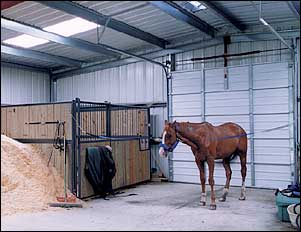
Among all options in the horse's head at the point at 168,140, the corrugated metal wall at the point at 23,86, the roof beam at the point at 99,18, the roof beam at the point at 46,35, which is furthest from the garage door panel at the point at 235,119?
the corrugated metal wall at the point at 23,86

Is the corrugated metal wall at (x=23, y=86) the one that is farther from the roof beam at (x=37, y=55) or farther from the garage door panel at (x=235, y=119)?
the garage door panel at (x=235, y=119)

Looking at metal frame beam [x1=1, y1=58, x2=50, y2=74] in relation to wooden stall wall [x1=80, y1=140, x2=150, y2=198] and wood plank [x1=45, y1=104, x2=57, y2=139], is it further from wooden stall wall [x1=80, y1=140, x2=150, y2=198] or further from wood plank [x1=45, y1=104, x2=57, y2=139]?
wooden stall wall [x1=80, y1=140, x2=150, y2=198]

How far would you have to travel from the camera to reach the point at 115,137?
8.20 meters

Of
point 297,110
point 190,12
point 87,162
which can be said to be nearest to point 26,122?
point 87,162

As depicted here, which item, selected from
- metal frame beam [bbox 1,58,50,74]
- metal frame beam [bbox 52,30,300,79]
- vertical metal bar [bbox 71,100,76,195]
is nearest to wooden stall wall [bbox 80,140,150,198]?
vertical metal bar [bbox 71,100,76,195]

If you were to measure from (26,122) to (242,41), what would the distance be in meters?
4.98

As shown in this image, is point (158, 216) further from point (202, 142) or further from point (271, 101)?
point (271, 101)

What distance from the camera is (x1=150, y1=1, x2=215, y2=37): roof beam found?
647cm

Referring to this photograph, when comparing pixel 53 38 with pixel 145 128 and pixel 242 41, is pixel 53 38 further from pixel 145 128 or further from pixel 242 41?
pixel 242 41

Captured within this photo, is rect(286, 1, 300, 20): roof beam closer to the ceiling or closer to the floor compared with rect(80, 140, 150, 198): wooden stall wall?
closer to the ceiling

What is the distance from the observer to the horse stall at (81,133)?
6.67 meters

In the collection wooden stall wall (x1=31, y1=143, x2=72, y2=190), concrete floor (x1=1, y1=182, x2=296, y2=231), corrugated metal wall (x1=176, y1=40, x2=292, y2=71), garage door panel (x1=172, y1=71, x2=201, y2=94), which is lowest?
concrete floor (x1=1, y1=182, x2=296, y2=231)

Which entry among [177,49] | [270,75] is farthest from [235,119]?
[177,49]

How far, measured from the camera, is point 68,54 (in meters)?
9.92
